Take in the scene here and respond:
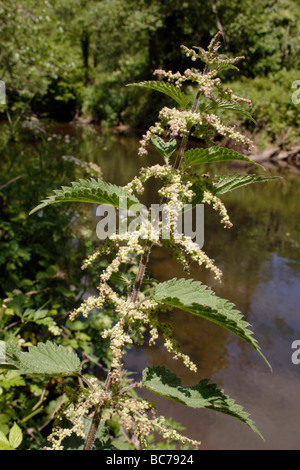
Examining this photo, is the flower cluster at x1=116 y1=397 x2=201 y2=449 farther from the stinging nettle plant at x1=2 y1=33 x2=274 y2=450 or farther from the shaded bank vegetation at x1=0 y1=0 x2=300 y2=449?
the shaded bank vegetation at x1=0 y1=0 x2=300 y2=449

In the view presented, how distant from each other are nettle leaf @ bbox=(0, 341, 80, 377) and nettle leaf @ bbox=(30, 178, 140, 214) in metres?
0.38

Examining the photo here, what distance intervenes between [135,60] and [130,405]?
21712 mm

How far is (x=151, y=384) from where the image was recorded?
104 cm

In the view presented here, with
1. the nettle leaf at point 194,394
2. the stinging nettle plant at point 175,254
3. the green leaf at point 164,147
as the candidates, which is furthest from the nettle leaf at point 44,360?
the green leaf at point 164,147

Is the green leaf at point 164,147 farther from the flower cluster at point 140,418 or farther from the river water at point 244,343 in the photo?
the flower cluster at point 140,418

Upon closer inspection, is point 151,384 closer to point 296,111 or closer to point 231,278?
point 231,278

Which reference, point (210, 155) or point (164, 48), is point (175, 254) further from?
point (164, 48)

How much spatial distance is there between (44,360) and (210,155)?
0.75m

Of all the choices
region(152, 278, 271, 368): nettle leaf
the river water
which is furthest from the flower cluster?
the river water

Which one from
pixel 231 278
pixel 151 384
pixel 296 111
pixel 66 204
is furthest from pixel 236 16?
pixel 151 384

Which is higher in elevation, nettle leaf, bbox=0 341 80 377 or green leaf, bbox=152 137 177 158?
green leaf, bbox=152 137 177 158

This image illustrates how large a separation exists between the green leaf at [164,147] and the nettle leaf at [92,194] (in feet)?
0.63

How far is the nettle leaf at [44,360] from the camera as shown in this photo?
0.89 metres

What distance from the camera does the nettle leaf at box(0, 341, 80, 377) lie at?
89 centimetres
